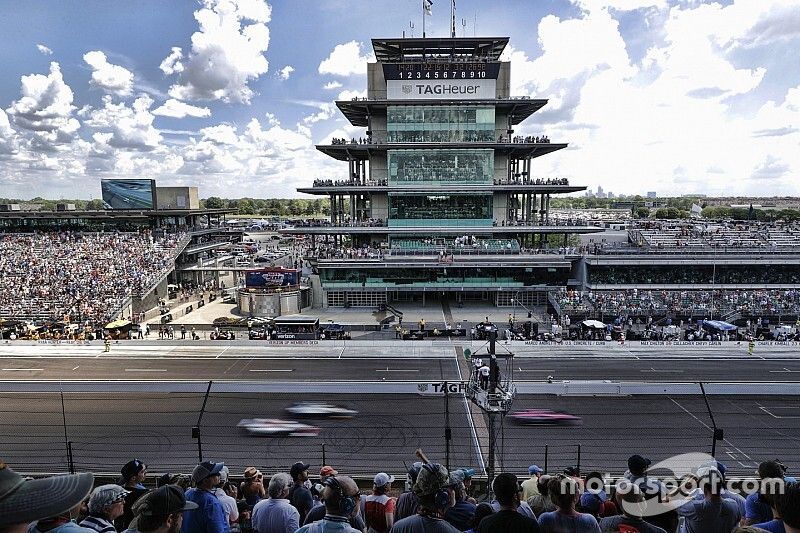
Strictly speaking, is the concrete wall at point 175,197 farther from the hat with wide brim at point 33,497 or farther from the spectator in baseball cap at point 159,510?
the hat with wide brim at point 33,497

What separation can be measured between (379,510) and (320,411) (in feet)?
38.4

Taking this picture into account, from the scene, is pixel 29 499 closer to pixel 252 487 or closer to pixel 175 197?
pixel 252 487

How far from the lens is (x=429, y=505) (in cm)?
369

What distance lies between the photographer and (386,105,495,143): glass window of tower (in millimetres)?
41531

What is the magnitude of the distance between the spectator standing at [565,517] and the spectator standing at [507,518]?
Result: 54cm

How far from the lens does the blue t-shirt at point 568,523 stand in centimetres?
415

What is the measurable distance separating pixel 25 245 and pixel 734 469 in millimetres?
54917

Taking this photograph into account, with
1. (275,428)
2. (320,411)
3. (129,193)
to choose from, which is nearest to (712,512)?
(275,428)

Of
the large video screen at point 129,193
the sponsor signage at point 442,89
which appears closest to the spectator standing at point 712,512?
the sponsor signage at point 442,89

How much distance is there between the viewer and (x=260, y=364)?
74.9 feet

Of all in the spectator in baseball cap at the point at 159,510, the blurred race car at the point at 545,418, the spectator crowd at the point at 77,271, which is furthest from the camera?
the spectator crowd at the point at 77,271

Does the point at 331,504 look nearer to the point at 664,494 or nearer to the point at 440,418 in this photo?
the point at 664,494


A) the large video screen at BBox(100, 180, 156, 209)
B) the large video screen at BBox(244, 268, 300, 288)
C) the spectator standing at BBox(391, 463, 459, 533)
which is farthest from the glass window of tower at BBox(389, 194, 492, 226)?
the spectator standing at BBox(391, 463, 459, 533)

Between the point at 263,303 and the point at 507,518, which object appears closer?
the point at 507,518
